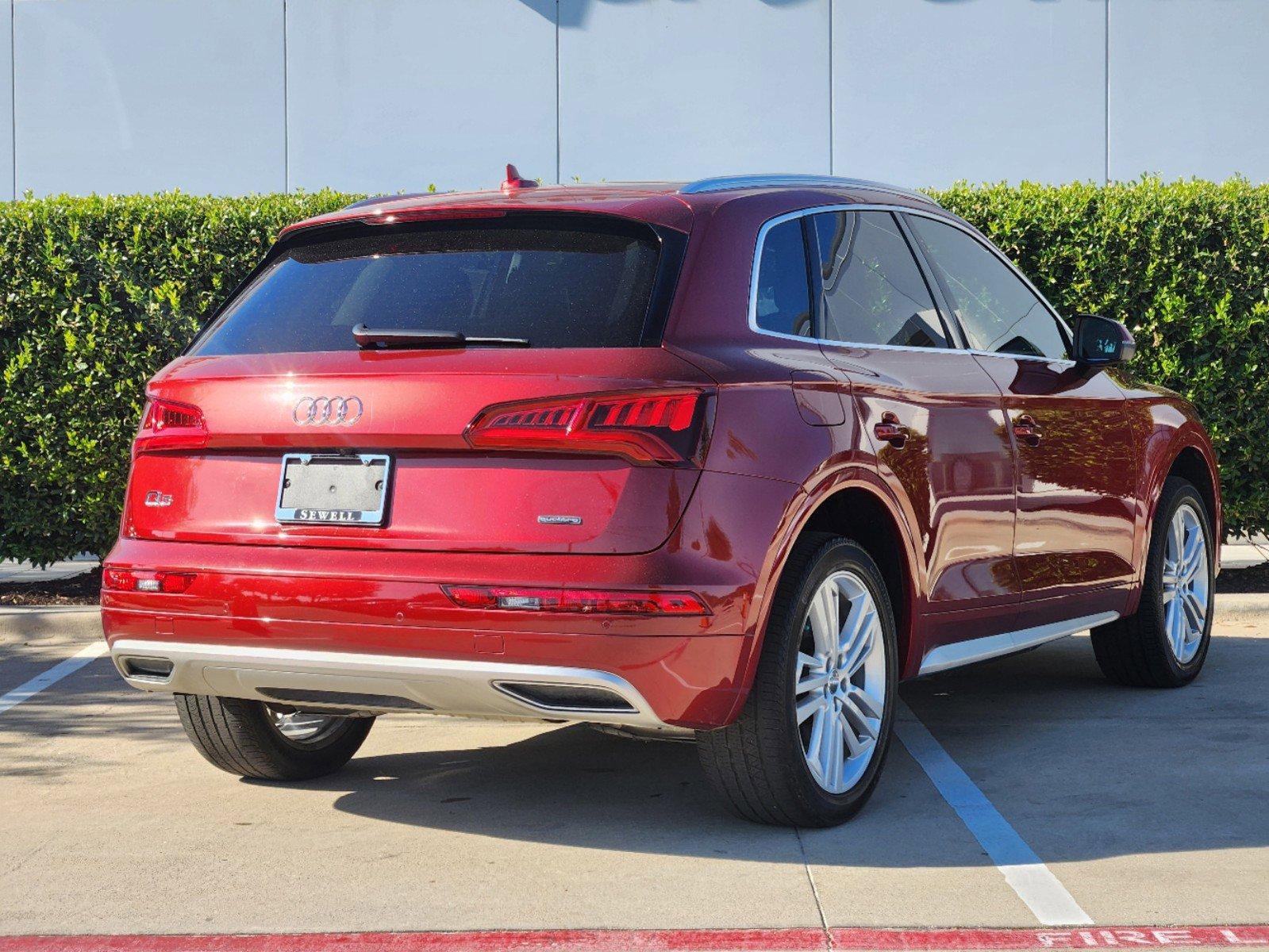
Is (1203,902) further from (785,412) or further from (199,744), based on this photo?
(199,744)

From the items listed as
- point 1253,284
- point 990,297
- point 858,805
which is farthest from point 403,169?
point 858,805

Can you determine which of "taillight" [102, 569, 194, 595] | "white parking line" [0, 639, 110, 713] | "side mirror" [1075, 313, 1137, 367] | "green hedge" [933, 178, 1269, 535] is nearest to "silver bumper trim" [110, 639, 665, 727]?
"taillight" [102, 569, 194, 595]

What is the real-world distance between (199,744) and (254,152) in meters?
9.66

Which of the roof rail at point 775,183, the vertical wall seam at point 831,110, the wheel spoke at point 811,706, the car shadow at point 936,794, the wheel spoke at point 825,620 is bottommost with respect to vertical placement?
the car shadow at point 936,794

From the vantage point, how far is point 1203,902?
13.1ft

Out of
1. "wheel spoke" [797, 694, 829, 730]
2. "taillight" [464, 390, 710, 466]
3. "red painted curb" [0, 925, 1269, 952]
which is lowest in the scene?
"red painted curb" [0, 925, 1269, 952]

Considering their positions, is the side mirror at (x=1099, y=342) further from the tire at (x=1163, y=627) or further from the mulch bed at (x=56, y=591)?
the mulch bed at (x=56, y=591)

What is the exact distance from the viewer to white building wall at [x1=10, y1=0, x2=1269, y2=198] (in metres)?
13.5

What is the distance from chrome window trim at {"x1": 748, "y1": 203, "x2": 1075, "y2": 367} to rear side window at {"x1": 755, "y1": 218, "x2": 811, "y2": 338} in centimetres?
1

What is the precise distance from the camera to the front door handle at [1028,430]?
566 centimetres

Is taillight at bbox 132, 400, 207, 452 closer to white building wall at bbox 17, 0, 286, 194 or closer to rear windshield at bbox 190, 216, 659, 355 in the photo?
rear windshield at bbox 190, 216, 659, 355

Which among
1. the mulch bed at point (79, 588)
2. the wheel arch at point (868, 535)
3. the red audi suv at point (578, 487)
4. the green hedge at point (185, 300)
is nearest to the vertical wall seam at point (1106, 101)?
the green hedge at point (185, 300)

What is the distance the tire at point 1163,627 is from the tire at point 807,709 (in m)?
2.12

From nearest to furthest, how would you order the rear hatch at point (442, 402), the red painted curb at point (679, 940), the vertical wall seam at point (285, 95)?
the red painted curb at point (679, 940)
the rear hatch at point (442, 402)
the vertical wall seam at point (285, 95)
